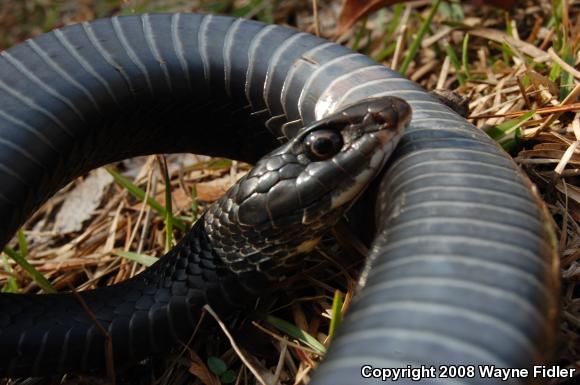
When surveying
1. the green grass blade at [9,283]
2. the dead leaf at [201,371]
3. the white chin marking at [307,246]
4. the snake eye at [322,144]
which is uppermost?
the snake eye at [322,144]

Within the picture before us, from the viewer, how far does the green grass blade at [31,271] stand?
3.40 metres

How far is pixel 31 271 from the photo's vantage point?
11.2 feet

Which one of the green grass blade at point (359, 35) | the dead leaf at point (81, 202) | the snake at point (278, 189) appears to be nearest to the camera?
the snake at point (278, 189)

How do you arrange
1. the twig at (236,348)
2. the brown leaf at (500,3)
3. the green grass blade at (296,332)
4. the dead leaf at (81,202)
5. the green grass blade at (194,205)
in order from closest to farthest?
the twig at (236,348) < the green grass blade at (296,332) < the green grass blade at (194,205) < the dead leaf at (81,202) < the brown leaf at (500,3)

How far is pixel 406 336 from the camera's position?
198cm

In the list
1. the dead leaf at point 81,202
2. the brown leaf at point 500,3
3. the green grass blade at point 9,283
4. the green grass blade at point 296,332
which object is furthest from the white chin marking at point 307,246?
the brown leaf at point 500,3

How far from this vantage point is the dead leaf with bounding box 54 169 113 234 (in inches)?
165

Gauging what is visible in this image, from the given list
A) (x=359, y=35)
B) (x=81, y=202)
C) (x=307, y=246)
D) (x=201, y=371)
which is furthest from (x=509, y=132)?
(x=81, y=202)

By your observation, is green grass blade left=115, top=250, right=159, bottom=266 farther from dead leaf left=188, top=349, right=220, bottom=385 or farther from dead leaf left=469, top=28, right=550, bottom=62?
dead leaf left=469, top=28, right=550, bottom=62

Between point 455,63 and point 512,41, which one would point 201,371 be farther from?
point 512,41

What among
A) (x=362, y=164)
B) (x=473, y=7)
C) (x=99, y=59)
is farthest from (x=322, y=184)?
(x=473, y=7)

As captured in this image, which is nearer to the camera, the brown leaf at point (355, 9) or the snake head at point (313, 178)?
the snake head at point (313, 178)

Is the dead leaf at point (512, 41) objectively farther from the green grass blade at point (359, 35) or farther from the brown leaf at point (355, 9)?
the green grass blade at point (359, 35)

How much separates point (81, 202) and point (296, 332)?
199 centimetres
